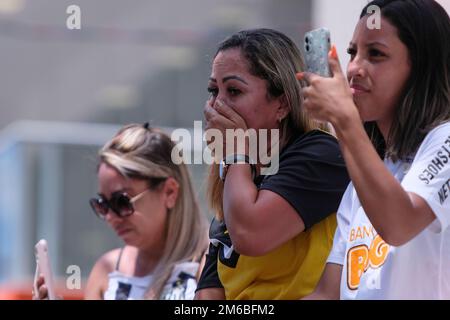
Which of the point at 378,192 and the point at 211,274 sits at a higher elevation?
the point at 378,192

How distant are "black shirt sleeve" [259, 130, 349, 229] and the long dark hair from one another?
332 millimetres

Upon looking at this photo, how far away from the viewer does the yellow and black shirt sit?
Answer: 2.99 metres

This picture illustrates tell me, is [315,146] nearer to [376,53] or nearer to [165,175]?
[376,53]

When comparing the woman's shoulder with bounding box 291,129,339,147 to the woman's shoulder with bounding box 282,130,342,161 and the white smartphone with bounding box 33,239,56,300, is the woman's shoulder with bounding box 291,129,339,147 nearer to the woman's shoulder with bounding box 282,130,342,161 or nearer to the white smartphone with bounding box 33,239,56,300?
the woman's shoulder with bounding box 282,130,342,161

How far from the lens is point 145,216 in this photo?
14.5 feet

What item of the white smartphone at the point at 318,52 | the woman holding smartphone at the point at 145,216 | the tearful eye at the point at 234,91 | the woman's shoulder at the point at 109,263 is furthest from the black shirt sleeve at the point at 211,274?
the woman's shoulder at the point at 109,263

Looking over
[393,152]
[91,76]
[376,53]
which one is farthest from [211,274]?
[91,76]

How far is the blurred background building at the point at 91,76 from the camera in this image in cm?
738

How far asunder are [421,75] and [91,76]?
6.78 m

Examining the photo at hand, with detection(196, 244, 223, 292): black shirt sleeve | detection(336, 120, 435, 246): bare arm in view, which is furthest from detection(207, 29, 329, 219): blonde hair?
detection(336, 120, 435, 246): bare arm

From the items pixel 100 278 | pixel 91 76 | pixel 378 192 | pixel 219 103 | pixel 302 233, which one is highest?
pixel 91 76

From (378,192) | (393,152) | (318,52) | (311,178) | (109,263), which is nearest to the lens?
(378,192)

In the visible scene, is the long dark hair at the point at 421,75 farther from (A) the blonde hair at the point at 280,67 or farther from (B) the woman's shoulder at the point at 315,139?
(A) the blonde hair at the point at 280,67

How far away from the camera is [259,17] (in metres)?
9.59
